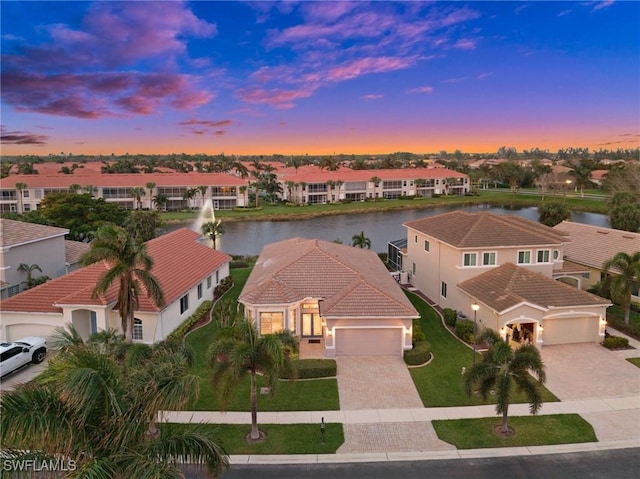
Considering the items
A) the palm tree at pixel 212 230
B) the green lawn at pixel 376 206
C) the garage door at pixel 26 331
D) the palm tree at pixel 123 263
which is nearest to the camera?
the palm tree at pixel 123 263

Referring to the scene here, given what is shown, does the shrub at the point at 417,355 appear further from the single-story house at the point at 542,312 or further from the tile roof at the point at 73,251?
the tile roof at the point at 73,251

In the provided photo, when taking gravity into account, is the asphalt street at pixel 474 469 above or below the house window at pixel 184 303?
below

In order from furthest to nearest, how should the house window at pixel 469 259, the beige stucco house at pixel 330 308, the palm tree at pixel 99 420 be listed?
the house window at pixel 469 259, the beige stucco house at pixel 330 308, the palm tree at pixel 99 420

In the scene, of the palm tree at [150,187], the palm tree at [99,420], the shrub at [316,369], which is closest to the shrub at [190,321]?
the shrub at [316,369]

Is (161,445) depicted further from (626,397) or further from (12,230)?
(12,230)

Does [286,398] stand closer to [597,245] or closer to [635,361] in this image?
[635,361]

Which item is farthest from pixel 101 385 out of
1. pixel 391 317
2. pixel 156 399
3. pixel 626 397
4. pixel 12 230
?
pixel 12 230
